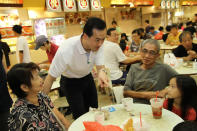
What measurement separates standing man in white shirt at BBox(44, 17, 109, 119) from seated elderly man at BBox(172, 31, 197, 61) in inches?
82.0

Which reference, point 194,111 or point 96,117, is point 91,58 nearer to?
point 96,117

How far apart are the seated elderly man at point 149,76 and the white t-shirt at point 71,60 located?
0.60m

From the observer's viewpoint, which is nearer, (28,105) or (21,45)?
(28,105)

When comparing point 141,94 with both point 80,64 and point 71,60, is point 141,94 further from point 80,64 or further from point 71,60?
point 71,60

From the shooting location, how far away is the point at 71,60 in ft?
6.23

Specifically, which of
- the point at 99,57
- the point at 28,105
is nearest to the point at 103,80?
the point at 99,57

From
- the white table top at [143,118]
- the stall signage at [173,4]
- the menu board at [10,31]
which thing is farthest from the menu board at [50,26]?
the stall signage at [173,4]

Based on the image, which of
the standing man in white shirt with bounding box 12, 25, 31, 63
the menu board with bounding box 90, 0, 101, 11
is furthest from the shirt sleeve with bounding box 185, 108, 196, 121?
the menu board with bounding box 90, 0, 101, 11

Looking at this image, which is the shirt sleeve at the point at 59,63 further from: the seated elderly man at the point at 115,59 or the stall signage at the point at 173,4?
the stall signage at the point at 173,4

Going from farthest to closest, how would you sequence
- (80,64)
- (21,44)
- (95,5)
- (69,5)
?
1. (95,5)
2. (69,5)
3. (21,44)
4. (80,64)

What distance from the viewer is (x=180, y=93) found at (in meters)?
1.67

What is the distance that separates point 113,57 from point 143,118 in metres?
2.15

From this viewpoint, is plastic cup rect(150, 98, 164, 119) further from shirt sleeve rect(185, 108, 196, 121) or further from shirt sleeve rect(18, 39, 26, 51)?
shirt sleeve rect(18, 39, 26, 51)

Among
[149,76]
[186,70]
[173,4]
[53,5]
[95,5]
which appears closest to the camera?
[149,76]
